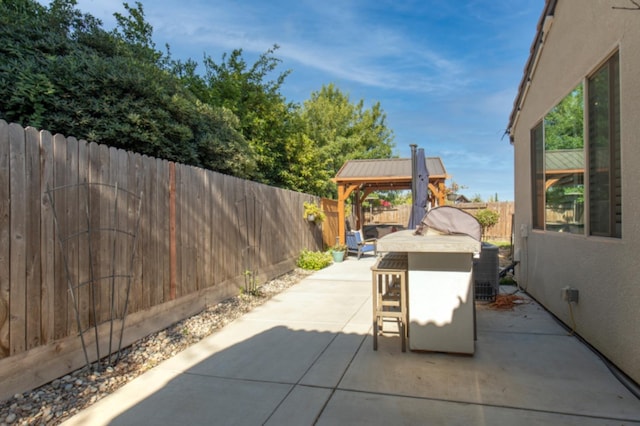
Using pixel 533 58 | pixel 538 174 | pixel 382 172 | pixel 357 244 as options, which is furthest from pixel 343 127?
pixel 538 174

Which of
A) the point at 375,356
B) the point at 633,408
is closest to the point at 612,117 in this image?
the point at 633,408

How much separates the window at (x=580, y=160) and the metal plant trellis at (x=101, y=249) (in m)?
4.58

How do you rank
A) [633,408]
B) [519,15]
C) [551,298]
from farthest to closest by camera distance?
1. [519,15]
2. [551,298]
3. [633,408]

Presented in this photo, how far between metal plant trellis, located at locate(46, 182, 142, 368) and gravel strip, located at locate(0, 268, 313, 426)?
0.16 meters

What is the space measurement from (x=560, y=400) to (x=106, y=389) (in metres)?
3.46

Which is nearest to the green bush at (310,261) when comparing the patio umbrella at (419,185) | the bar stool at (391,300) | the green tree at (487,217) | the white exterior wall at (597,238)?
the patio umbrella at (419,185)

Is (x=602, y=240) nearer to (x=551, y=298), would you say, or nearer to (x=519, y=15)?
(x=551, y=298)

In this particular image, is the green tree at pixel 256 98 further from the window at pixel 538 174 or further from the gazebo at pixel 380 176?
the window at pixel 538 174

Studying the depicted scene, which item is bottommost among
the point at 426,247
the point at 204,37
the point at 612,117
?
the point at 426,247

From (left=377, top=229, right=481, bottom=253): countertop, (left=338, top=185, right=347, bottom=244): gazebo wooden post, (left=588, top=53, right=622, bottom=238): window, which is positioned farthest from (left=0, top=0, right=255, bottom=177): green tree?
(left=588, top=53, right=622, bottom=238): window

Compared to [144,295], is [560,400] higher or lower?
lower

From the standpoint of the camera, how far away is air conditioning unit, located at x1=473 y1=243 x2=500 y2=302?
5.57 metres

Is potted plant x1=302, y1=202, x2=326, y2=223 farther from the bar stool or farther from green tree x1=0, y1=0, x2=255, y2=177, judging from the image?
the bar stool

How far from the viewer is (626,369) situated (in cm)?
294
